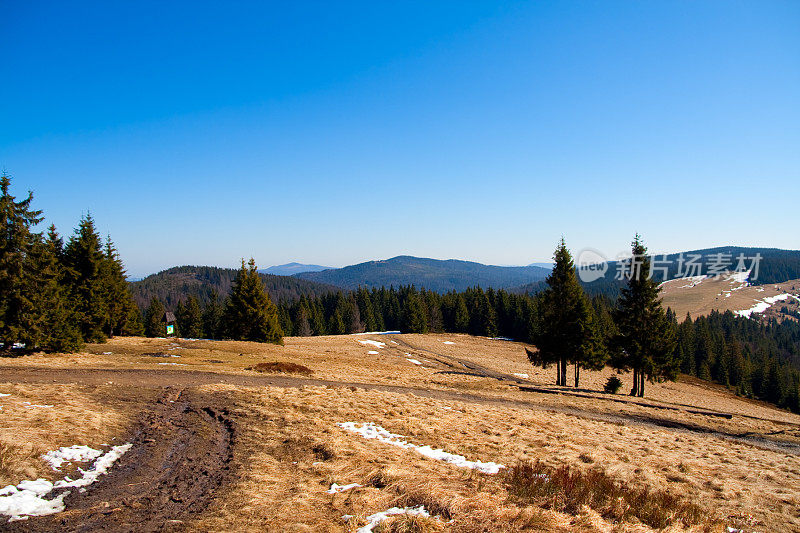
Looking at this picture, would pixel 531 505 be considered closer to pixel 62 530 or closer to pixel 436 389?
pixel 62 530

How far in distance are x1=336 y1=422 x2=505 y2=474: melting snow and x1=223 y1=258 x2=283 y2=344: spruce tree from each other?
35859mm

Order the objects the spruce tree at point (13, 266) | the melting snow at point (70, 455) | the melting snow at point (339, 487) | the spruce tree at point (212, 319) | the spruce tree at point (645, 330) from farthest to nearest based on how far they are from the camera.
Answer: the spruce tree at point (212, 319) → the spruce tree at point (645, 330) → the spruce tree at point (13, 266) → the melting snow at point (70, 455) → the melting snow at point (339, 487)

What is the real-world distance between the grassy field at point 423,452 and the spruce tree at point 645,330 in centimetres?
786

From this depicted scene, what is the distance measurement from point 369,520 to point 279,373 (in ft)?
67.6

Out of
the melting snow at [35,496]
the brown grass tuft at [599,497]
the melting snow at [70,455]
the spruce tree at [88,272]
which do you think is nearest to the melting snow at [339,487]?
the brown grass tuft at [599,497]

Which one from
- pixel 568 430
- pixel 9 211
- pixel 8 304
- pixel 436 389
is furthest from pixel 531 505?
pixel 9 211

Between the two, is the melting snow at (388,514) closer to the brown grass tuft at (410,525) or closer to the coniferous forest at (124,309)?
the brown grass tuft at (410,525)

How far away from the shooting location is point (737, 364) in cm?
9350

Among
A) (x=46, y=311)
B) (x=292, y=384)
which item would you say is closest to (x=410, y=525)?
(x=292, y=384)

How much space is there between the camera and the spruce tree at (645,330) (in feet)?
102

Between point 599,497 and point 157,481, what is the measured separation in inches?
361

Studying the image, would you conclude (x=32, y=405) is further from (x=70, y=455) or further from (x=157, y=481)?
(x=157, y=481)

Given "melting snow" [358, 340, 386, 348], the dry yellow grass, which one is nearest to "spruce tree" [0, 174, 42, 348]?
the dry yellow grass

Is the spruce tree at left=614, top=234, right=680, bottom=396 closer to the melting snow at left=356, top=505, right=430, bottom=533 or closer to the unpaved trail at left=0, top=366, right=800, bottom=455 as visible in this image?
the unpaved trail at left=0, top=366, right=800, bottom=455
